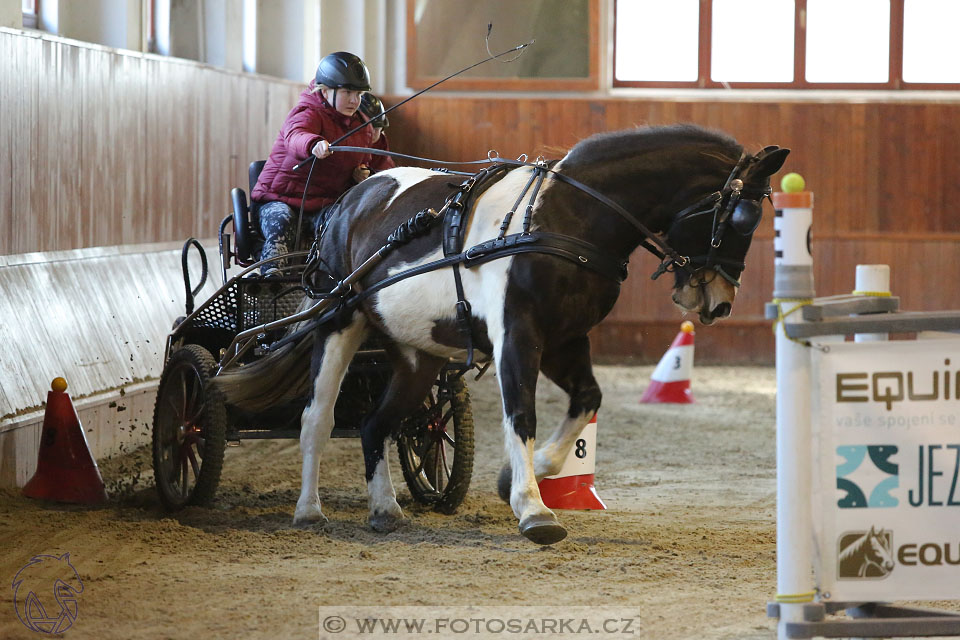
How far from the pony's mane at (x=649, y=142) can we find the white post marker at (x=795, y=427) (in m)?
1.55

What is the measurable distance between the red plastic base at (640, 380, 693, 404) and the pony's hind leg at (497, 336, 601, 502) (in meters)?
4.86

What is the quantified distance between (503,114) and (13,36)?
6986mm

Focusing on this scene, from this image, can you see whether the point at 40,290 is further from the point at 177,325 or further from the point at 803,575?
the point at 803,575

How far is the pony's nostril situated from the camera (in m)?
4.33

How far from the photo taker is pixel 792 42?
485 inches

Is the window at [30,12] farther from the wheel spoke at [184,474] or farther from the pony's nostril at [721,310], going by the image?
the pony's nostril at [721,310]

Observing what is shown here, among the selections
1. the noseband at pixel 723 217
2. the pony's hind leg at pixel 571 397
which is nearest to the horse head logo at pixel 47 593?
the pony's hind leg at pixel 571 397

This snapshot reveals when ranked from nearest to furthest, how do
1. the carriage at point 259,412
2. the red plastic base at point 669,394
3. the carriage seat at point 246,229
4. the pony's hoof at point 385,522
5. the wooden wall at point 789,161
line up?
1. the pony's hoof at point 385,522
2. the carriage at point 259,412
3. the carriage seat at point 246,229
4. the red plastic base at point 669,394
5. the wooden wall at point 789,161

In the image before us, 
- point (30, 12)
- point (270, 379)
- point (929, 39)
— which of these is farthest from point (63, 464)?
point (929, 39)

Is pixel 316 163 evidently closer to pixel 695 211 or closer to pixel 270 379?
pixel 270 379

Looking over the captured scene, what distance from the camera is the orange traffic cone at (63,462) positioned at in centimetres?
523

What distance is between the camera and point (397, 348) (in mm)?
4973

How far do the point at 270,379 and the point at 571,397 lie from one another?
1.34 meters

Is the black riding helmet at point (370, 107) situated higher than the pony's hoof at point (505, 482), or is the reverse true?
the black riding helmet at point (370, 107)
